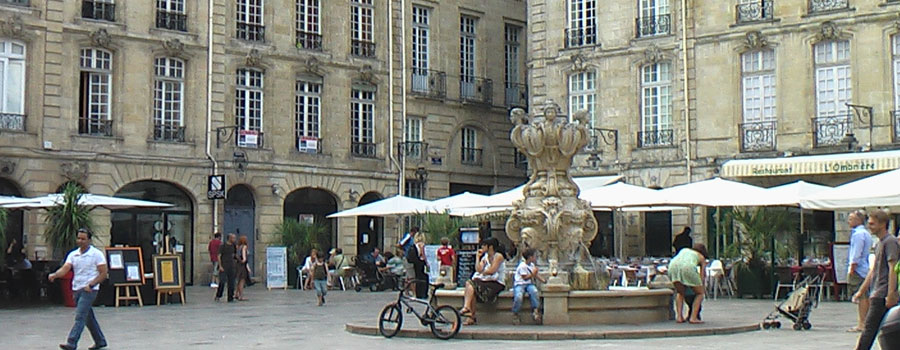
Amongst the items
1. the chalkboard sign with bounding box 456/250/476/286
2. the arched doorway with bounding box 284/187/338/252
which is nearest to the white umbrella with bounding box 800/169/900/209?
the chalkboard sign with bounding box 456/250/476/286

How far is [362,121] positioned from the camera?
35500mm

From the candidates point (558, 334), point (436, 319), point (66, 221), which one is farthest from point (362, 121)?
point (558, 334)

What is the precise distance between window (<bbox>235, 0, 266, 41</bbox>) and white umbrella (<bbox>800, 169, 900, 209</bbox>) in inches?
633

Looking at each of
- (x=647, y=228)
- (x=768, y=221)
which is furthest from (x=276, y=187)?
(x=768, y=221)

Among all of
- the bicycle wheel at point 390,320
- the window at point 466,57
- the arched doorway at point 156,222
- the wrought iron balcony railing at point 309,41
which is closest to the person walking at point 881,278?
the bicycle wheel at point 390,320

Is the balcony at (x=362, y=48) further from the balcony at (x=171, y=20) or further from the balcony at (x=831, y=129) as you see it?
the balcony at (x=831, y=129)

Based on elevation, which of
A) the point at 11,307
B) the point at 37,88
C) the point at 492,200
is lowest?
the point at 11,307

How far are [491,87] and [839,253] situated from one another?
675 inches

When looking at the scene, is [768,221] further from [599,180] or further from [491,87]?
[491,87]

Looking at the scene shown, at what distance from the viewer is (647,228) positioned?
32.8 metres

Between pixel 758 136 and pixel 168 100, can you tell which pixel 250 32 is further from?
pixel 758 136

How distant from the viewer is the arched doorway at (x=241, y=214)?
32531mm

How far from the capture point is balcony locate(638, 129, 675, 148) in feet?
105

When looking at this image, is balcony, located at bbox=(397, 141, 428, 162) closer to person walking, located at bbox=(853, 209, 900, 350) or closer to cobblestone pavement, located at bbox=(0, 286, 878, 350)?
cobblestone pavement, located at bbox=(0, 286, 878, 350)
